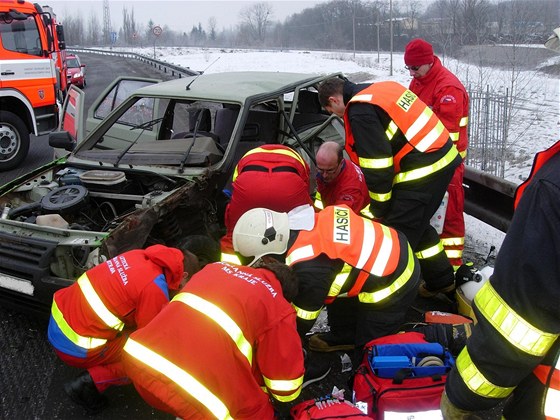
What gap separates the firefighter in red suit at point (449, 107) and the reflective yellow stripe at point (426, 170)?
687 mm

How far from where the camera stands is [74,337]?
2732 millimetres

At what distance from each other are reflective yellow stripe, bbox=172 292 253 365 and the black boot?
1.06 m

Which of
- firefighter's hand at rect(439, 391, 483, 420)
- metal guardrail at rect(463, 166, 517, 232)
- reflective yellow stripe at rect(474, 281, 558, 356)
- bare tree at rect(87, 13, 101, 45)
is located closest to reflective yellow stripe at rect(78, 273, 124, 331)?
firefighter's hand at rect(439, 391, 483, 420)

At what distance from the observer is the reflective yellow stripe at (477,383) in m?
1.49

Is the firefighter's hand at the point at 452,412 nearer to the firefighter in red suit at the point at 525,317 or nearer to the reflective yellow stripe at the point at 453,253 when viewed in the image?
the firefighter in red suit at the point at 525,317

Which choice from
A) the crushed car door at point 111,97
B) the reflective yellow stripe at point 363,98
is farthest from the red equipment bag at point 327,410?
the crushed car door at point 111,97

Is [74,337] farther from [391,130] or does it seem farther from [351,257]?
[391,130]

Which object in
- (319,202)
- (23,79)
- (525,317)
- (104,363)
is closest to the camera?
(525,317)

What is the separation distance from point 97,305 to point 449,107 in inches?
126

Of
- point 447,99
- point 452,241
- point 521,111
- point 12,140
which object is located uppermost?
point 447,99

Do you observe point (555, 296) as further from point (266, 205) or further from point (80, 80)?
point (80, 80)

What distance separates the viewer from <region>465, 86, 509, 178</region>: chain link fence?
7.31m

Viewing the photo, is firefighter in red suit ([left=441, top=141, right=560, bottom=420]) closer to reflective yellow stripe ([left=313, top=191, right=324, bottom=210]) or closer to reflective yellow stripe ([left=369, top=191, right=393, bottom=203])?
reflective yellow stripe ([left=369, top=191, right=393, bottom=203])

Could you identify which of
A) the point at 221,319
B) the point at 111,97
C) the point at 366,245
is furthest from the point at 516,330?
the point at 111,97
